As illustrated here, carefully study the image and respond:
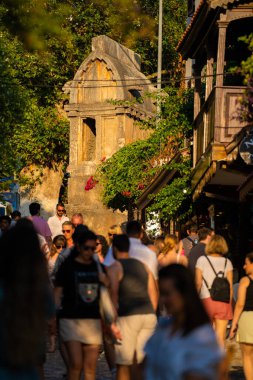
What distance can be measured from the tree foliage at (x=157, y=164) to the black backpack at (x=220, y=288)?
44.8 feet

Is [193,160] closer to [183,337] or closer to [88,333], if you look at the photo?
[88,333]

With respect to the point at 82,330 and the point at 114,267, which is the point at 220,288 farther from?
the point at 82,330

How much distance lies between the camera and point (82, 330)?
35.0 feet

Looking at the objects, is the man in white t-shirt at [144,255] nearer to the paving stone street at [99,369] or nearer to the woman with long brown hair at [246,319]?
the woman with long brown hair at [246,319]

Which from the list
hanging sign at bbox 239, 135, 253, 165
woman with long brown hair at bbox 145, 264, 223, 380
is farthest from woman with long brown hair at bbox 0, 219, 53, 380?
A: hanging sign at bbox 239, 135, 253, 165

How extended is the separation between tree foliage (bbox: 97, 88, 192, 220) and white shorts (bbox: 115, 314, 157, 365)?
1671cm

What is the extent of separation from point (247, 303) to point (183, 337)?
6.22 m

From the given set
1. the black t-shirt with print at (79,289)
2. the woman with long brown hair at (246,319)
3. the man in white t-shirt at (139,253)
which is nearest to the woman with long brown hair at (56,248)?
the man in white t-shirt at (139,253)

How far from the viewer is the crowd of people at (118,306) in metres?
6.20

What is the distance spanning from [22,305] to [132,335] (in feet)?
14.7

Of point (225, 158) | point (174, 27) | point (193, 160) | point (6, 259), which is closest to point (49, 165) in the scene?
point (174, 27)

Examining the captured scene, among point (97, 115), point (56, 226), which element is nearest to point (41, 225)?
point (56, 226)

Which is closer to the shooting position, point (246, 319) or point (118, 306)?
point (118, 306)

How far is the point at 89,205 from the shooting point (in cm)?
4109
